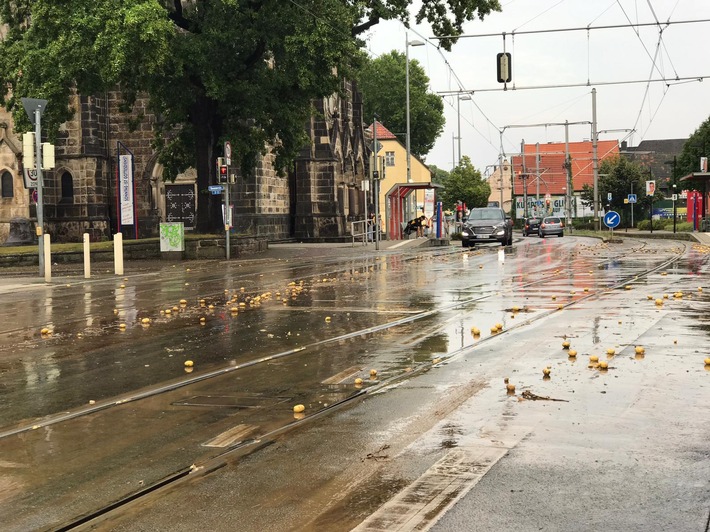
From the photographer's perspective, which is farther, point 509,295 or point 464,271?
point 464,271

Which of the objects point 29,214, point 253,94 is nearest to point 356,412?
point 253,94

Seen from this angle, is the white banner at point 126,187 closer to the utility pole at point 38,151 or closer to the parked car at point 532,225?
the utility pole at point 38,151

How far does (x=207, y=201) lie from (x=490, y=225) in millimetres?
14084

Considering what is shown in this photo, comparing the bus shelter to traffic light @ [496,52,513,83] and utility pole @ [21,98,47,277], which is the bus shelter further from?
utility pole @ [21,98,47,277]

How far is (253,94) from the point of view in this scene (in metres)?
31.2

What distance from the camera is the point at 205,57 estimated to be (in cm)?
2981

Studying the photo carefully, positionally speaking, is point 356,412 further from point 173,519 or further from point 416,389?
point 173,519

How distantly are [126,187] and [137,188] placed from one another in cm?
924

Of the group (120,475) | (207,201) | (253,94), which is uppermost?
(253,94)

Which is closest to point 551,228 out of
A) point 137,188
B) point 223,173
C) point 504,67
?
point 137,188

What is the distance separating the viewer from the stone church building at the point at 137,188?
146 ft

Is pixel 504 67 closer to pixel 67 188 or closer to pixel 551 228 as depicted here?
pixel 67 188

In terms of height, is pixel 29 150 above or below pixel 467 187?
below

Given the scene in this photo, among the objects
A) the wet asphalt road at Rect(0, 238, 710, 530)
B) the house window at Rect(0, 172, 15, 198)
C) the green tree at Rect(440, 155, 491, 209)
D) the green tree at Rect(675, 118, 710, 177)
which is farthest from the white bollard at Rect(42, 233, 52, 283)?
the green tree at Rect(440, 155, 491, 209)
